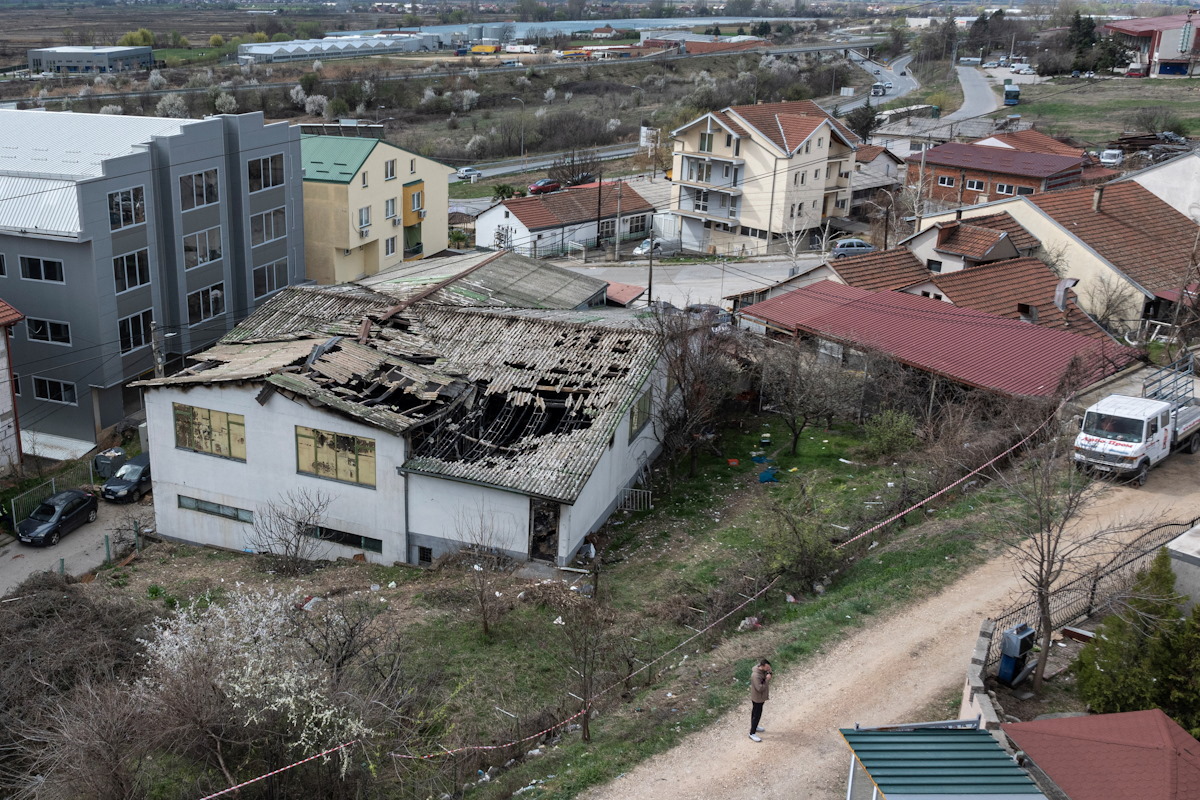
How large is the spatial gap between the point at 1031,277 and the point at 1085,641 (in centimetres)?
2177

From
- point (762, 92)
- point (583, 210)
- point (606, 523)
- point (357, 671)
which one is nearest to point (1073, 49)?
point (762, 92)

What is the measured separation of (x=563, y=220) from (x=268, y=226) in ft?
67.8

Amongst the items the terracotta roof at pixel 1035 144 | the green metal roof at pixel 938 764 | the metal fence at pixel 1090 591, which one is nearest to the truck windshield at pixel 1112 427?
the metal fence at pixel 1090 591

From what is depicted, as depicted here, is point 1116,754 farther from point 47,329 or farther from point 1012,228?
point 47,329

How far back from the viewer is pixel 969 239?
127 ft

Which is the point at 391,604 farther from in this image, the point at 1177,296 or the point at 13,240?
the point at 1177,296

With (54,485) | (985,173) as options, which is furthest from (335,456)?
(985,173)

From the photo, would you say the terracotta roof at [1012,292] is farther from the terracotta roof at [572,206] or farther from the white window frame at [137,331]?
the white window frame at [137,331]

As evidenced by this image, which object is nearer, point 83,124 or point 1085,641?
point 1085,641

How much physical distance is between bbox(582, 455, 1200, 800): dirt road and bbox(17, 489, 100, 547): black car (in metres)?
19.3

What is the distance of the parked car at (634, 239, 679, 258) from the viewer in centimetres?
5922

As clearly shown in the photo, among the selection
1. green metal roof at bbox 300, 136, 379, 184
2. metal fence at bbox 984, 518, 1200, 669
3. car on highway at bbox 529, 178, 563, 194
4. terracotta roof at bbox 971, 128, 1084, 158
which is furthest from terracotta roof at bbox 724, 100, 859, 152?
metal fence at bbox 984, 518, 1200, 669

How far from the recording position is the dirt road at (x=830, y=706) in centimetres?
1412

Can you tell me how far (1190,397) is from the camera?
25.1 metres
